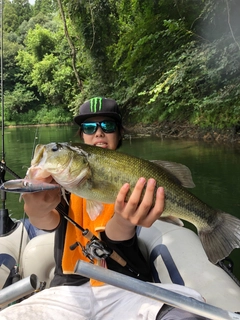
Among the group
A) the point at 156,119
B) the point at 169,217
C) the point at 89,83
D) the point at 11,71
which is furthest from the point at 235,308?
the point at 11,71

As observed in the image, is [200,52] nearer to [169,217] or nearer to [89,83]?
[169,217]

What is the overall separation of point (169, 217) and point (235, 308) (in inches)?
33.2

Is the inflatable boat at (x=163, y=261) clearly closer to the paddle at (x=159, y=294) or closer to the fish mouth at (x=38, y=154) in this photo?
the paddle at (x=159, y=294)

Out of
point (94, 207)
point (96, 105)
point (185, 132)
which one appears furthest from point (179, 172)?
point (185, 132)

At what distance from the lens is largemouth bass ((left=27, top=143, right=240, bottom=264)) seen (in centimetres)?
156

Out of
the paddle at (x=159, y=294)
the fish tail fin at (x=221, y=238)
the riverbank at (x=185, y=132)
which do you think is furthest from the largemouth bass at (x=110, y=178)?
the riverbank at (x=185, y=132)

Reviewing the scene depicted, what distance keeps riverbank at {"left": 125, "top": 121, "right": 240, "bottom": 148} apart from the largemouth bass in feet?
31.5

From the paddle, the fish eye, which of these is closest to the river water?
the fish eye

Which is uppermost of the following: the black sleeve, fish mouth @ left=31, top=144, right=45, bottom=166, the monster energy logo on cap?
the monster energy logo on cap

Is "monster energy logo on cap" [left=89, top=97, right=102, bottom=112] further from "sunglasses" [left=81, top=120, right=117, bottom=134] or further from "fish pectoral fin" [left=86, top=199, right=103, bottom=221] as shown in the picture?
"fish pectoral fin" [left=86, top=199, right=103, bottom=221]

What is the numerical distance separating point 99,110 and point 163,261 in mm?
1415

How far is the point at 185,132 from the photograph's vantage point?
15383mm

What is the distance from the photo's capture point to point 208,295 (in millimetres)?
2152

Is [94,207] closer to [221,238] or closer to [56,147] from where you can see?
[56,147]
